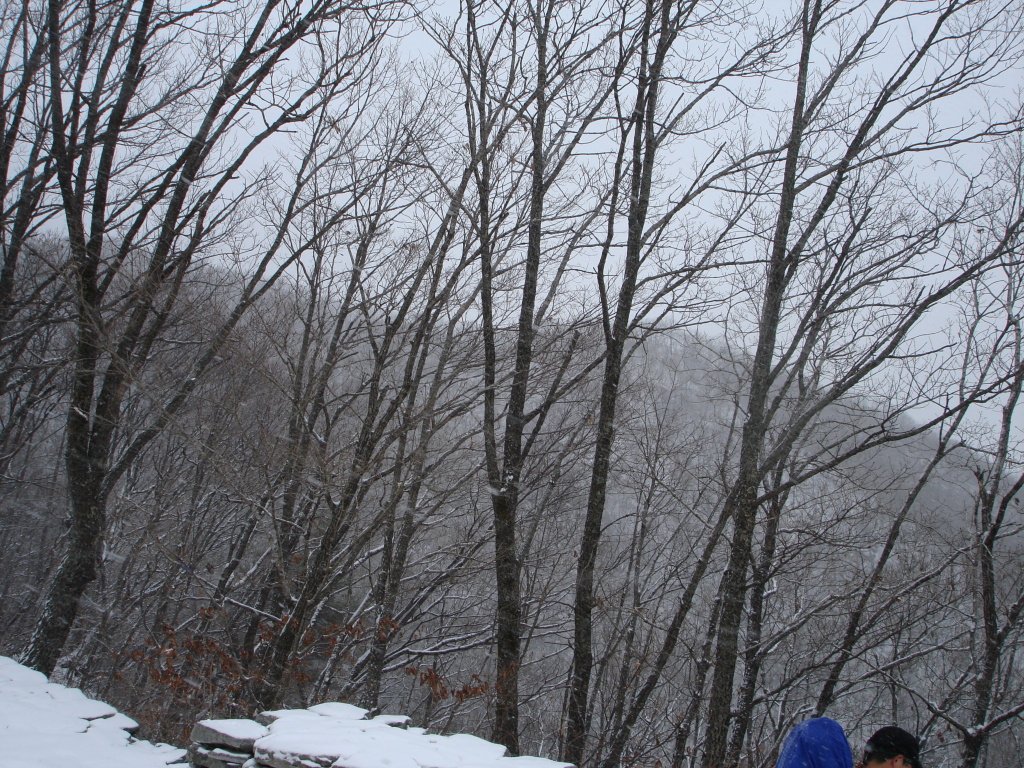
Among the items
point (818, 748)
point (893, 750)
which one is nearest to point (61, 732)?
point (818, 748)

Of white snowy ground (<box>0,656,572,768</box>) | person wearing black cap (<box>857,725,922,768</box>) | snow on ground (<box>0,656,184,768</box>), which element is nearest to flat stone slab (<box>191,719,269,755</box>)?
white snowy ground (<box>0,656,572,768</box>)

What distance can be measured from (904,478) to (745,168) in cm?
535

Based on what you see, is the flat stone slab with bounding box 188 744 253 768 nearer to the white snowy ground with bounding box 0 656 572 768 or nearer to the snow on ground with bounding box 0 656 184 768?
the white snowy ground with bounding box 0 656 572 768

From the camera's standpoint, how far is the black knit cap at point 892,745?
2.90 metres

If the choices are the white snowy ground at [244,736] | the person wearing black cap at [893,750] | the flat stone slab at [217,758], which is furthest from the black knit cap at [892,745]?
the flat stone slab at [217,758]

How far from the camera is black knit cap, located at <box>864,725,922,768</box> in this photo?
2.90 meters

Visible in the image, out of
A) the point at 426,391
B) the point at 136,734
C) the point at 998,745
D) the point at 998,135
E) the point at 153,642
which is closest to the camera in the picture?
the point at 136,734

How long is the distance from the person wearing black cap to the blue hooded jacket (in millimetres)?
133

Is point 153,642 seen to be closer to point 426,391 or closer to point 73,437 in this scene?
point 73,437

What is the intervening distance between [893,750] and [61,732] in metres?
5.11

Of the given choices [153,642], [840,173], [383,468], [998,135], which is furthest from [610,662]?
[998,135]

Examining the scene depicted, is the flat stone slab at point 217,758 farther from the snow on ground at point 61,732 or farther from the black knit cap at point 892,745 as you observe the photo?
the black knit cap at point 892,745

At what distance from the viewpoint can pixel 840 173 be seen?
720 centimetres

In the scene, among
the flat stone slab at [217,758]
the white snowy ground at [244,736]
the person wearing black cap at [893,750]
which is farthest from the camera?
the flat stone slab at [217,758]
